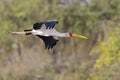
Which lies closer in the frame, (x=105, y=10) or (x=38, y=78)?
(x=38, y=78)

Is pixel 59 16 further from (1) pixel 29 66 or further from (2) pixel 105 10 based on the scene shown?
(1) pixel 29 66

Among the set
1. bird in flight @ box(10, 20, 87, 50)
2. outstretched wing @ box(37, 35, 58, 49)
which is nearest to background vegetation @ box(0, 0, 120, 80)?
outstretched wing @ box(37, 35, 58, 49)

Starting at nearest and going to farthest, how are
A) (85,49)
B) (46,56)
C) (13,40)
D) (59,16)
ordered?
(46,56)
(13,40)
(59,16)
(85,49)

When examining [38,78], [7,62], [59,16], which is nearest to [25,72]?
[38,78]

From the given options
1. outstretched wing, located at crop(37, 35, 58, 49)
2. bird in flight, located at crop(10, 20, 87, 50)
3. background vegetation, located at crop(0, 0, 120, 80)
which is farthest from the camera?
background vegetation, located at crop(0, 0, 120, 80)

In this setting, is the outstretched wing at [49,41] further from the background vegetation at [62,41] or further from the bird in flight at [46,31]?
the background vegetation at [62,41]

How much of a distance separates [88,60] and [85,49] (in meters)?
1.64

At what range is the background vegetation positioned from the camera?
12641 mm

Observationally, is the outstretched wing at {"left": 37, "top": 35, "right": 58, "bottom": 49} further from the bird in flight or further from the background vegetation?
the background vegetation

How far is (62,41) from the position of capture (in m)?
17.7

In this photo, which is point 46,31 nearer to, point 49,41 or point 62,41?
point 49,41

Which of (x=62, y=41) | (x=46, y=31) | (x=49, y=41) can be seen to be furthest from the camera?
(x=62, y=41)

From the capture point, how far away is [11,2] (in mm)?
17688

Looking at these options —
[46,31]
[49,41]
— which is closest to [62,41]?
[49,41]
